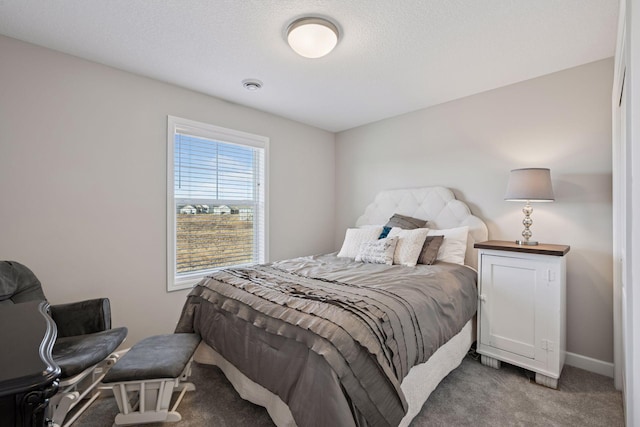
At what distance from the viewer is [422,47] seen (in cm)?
207

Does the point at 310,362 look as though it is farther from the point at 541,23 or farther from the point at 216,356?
the point at 541,23

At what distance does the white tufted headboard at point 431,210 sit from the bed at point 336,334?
1.33 ft

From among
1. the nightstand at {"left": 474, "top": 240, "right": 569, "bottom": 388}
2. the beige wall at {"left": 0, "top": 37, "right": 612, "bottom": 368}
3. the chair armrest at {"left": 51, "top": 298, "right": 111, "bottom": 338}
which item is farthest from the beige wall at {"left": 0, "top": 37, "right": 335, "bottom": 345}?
the nightstand at {"left": 474, "top": 240, "right": 569, "bottom": 388}

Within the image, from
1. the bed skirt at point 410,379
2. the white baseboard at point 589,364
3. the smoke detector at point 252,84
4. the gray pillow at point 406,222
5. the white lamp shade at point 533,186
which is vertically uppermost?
the smoke detector at point 252,84

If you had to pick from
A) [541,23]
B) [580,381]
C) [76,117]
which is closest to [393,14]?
[541,23]

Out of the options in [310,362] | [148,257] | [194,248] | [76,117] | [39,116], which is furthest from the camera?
[194,248]

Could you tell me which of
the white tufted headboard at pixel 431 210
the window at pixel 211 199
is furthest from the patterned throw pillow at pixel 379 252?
the window at pixel 211 199

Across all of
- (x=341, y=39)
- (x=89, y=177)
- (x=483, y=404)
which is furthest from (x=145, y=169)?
(x=483, y=404)

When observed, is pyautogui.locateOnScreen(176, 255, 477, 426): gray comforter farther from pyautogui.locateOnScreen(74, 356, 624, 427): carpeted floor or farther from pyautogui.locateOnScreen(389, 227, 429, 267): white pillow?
pyautogui.locateOnScreen(74, 356, 624, 427): carpeted floor

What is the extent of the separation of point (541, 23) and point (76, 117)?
3449mm

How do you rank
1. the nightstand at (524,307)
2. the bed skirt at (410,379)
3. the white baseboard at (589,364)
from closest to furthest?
1. the bed skirt at (410,379)
2. the nightstand at (524,307)
3. the white baseboard at (589,364)

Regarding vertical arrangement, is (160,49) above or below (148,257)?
above

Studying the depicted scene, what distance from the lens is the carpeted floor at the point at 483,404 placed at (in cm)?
169

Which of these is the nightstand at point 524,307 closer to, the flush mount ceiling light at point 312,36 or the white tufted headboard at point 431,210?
the white tufted headboard at point 431,210
